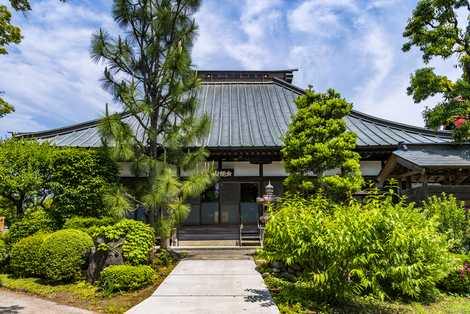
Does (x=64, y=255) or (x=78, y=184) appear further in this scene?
(x=78, y=184)

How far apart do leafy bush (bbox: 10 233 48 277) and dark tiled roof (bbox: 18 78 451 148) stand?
6226mm

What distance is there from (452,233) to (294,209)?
4.80m

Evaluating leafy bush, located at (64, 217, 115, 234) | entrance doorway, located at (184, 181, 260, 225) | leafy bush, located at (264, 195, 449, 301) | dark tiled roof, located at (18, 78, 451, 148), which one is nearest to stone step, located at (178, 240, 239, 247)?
entrance doorway, located at (184, 181, 260, 225)

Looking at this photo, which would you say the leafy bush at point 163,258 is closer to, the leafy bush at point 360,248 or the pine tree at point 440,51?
the leafy bush at point 360,248

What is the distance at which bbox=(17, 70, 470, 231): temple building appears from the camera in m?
10.4

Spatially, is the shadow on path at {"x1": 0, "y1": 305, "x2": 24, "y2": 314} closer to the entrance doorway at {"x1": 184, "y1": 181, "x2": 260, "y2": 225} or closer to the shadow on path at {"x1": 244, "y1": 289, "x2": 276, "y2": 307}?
the shadow on path at {"x1": 244, "y1": 289, "x2": 276, "y2": 307}

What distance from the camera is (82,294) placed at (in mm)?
6438

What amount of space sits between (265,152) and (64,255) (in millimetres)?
8032

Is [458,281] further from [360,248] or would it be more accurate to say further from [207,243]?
[207,243]

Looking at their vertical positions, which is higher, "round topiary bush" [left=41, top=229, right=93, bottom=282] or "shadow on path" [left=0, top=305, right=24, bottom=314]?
"round topiary bush" [left=41, top=229, right=93, bottom=282]

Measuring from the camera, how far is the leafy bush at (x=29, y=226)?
29.1ft

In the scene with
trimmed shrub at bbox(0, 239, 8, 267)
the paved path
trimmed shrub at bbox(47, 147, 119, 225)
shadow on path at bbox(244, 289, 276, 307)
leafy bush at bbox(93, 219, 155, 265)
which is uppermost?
trimmed shrub at bbox(47, 147, 119, 225)

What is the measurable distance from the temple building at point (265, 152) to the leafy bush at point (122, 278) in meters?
6.61

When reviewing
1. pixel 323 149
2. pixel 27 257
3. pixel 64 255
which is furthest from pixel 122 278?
pixel 323 149
